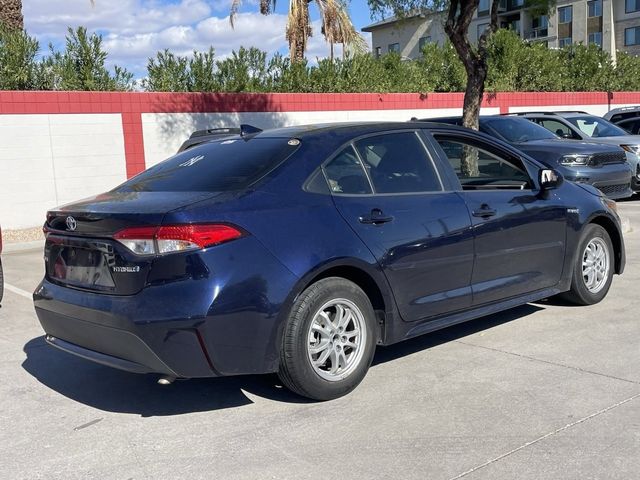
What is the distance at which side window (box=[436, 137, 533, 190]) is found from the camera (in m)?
5.46

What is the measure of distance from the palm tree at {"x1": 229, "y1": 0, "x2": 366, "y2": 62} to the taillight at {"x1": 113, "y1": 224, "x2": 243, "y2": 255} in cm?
1943

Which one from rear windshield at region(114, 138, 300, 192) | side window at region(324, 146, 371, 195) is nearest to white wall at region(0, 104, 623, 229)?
rear windshield at region(114, 138, 300, 192)

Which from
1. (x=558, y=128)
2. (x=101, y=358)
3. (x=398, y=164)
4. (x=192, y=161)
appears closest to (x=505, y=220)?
(x=398, y=164)

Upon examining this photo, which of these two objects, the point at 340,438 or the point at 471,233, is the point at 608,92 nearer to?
the point at 471,233

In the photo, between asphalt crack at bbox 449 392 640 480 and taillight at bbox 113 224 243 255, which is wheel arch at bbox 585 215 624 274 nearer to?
asphalt crack at bbox 449 392 640 480

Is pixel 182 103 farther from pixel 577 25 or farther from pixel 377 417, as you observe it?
pixel 577 25

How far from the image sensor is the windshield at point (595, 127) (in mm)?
15008

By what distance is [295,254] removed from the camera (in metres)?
4.03

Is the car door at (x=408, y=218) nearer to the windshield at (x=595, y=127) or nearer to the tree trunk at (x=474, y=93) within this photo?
the tree trunk at (x=474, y=93)

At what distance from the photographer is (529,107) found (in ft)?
73.8

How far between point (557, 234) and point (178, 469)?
3.70 meters

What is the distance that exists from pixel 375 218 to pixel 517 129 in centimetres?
941

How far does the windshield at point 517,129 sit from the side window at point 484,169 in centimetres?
718

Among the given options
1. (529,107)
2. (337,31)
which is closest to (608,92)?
(529,107)
